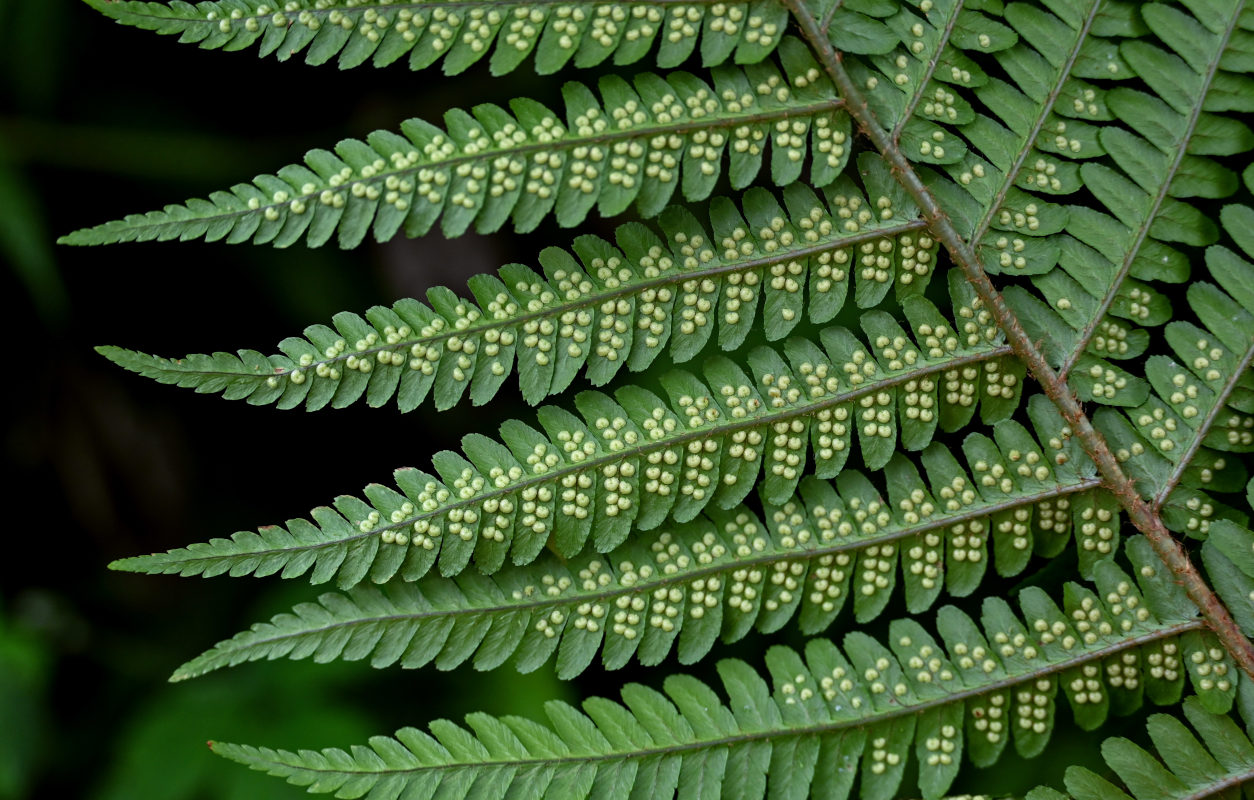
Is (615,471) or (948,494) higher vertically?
(615,471)

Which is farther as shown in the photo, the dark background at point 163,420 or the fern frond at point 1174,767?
the dark background at point 163,420

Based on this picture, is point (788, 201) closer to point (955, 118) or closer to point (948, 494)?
point (955, 118)

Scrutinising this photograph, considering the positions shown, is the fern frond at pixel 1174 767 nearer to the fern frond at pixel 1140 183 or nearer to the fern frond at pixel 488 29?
the fern frond at pixel 1140 183

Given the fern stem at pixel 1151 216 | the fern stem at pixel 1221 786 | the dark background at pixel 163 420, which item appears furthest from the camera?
the dark background at pixel 163 420

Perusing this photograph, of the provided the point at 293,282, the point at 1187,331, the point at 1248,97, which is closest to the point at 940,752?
the point at 1187,331

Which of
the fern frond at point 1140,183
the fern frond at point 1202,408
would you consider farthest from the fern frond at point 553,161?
the fern frond at point 1202,408

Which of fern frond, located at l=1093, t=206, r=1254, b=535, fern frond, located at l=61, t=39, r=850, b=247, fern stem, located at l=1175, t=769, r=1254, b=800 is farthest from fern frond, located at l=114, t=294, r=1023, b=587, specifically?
fern stem, located at l=1175, t=769, r=1254, b=800

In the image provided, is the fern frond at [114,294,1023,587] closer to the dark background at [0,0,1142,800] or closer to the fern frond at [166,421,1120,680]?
the fern frond at [166,421,1120,680]

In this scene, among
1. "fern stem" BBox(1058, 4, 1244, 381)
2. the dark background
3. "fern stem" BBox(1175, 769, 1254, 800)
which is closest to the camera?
"fern stem" BBox(1175, 769, 1254, 800)
